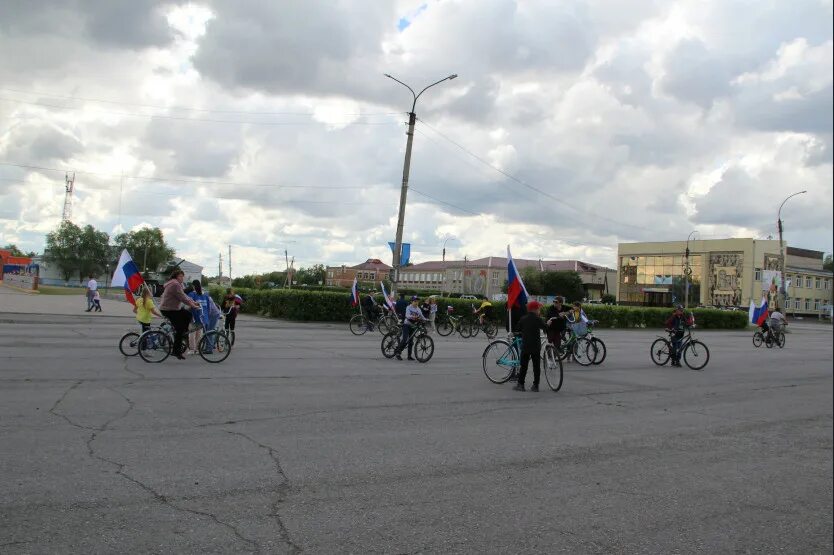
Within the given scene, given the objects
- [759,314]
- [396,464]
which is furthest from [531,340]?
[396,464]

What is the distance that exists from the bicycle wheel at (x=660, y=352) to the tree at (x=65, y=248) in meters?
129

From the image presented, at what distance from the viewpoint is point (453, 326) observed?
28.9 meters

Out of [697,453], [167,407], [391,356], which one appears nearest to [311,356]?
[391,356]

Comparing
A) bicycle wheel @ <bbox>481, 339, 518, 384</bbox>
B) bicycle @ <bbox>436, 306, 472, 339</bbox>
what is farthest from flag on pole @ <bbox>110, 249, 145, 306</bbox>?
bicycle @ <bbox>436, 306, 472, 339</bbox>

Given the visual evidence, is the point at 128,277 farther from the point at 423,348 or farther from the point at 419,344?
the point at 423,348

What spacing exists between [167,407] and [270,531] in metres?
4.83

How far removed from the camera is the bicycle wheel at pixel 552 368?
12.4 meters

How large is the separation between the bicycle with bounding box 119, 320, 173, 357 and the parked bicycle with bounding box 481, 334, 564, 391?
271 inches

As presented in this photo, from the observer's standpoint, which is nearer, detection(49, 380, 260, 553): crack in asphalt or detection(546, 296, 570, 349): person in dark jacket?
detection(49, 380, 260, 553): crack in asphalt

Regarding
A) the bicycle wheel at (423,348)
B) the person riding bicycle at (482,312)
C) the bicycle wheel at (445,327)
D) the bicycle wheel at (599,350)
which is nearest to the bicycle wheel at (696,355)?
the bicycle wheel at (599,350)

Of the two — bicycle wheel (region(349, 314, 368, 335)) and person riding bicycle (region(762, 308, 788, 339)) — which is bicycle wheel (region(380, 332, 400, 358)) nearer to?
bicycle wheel (region(349, 314, 368, 335))

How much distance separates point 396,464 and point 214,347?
8832 millimetres

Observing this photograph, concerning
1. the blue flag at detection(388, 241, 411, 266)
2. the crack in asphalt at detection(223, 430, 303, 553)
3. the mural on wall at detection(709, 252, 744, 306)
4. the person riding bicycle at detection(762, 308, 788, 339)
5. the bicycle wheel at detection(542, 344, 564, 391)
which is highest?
the mural on wall at detection(709, 252, 744, 306)

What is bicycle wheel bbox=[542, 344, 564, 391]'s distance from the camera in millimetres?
12422
